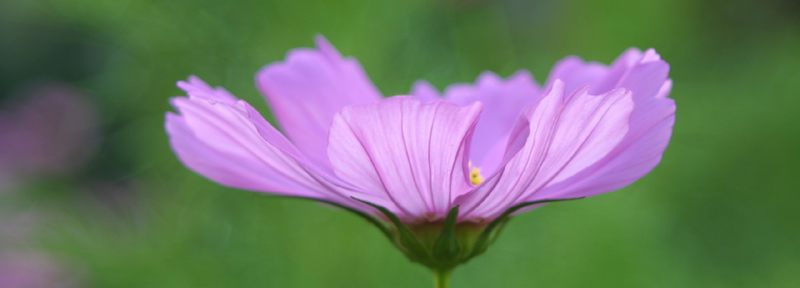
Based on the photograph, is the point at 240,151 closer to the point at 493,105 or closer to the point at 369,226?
the point at 493,105

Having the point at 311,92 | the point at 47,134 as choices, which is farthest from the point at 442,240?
the point at 47,134

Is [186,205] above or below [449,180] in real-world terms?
above

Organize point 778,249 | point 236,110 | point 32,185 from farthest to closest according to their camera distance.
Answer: point 32,185 < point 778,249 < point 236,110

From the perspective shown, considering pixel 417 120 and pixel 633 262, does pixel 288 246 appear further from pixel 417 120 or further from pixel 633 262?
pixel 417 120

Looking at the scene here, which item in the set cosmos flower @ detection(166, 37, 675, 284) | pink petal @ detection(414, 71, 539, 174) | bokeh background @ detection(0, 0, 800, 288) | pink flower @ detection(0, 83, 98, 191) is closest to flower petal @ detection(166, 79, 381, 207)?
cosmos flower @ detection(166, 37, 675, 284)

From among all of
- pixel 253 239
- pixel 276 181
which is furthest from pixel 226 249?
pixel 276 181
